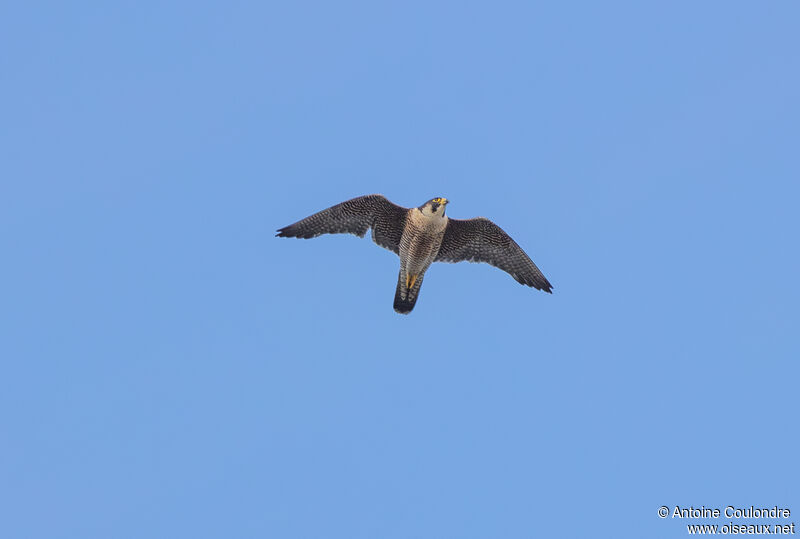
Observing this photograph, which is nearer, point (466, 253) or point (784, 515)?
point (784, 515)

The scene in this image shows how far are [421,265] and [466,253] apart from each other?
1495 millimetres

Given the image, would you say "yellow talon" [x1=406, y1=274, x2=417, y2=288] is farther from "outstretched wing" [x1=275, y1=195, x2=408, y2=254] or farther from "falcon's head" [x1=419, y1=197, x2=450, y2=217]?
"falcon's head" [x1=419, y1=197, x2=450, y2=217]

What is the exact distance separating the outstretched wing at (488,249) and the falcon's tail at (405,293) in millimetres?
809

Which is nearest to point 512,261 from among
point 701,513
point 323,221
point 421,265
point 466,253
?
point 466,253

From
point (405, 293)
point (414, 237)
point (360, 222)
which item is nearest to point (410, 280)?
point (405, 293)

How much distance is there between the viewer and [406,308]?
806 inches

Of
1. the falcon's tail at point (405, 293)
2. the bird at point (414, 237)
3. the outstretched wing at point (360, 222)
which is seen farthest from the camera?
the falcon's tail at point (405, 293)

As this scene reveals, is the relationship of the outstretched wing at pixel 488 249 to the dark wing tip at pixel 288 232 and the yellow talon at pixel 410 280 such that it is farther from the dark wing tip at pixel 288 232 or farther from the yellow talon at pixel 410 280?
Answer: the dark wing tip at pixel 288 232

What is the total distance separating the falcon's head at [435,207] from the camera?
18.5 m

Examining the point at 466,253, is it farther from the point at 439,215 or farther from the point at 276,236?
the point at 276,236

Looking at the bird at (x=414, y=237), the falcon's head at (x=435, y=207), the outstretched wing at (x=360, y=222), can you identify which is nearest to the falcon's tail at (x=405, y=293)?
the bird at (x=414, y=237)

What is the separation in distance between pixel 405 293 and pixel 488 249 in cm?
231

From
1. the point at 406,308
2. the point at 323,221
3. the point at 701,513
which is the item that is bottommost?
the point at 701,513

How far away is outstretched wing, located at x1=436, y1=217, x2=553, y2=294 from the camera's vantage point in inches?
790
